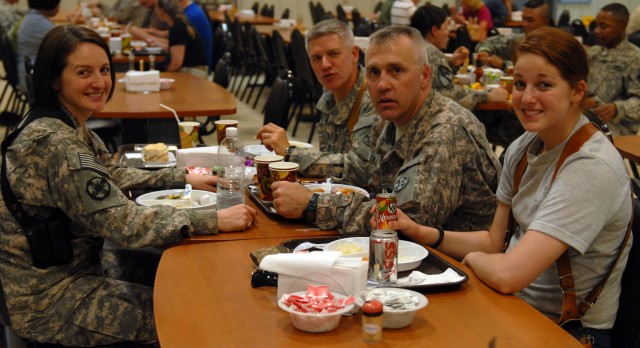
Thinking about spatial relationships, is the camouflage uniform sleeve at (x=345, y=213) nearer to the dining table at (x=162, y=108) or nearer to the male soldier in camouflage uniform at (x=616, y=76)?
the dining table at (x=162, y=108)

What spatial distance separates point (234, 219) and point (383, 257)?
671mm

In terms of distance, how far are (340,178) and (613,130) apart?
282 cm

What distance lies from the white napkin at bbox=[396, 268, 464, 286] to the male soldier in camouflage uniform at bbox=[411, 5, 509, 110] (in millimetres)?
2936

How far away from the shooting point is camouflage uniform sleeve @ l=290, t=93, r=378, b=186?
309 cm

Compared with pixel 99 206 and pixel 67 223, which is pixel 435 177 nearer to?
pixel 99 206

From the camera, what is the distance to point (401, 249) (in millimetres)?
2195

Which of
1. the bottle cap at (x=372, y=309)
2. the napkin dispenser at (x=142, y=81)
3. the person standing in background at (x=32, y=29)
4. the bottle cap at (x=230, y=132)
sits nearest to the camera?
the bottle cap at (x=372, y=309)

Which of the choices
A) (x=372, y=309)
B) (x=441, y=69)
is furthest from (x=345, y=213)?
(x=441, y=69)

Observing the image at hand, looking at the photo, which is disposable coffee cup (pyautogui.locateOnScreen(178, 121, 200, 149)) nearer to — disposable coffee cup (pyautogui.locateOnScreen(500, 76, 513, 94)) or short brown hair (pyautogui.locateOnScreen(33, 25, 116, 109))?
short brown hair (pyautogui.locateOnScreen(33, 25, 116, 109))

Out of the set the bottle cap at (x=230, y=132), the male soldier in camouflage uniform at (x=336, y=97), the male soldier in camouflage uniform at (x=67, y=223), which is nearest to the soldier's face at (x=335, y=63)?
the male soldier in camouflage uniform at (x=336, y=97)

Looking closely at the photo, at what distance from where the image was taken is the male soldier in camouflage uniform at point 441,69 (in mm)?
5043

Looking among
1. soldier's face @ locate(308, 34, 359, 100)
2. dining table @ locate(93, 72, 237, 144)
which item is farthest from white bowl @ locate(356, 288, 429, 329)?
dining table @ locate(93, 72, 237, 144)

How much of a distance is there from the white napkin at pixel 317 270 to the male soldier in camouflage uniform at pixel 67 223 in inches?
23.0

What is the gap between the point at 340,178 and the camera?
3.20 meters
